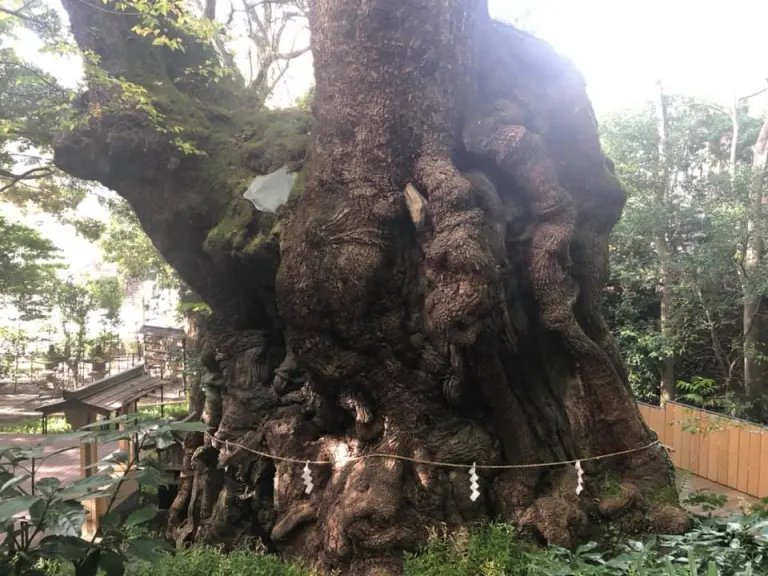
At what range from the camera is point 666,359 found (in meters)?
11.0

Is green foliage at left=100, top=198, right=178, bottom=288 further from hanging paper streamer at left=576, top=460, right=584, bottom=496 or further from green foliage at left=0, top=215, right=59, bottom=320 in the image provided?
hanging paper streamer at left=576, top=460, right=584, bottom=496

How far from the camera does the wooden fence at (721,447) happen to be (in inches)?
300

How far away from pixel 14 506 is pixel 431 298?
2814 mm

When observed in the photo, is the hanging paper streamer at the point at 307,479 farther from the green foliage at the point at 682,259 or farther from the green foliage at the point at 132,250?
the green foliage at the point at 132,250

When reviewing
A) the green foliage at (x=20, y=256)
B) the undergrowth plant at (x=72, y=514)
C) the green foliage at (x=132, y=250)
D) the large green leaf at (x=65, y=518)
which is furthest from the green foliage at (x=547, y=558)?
the green foliage at (x=20, y=256)

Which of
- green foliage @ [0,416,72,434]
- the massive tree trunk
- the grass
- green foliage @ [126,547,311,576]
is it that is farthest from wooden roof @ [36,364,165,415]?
green foliage @ [0,416,72,434]

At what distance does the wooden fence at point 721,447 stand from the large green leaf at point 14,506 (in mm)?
7231

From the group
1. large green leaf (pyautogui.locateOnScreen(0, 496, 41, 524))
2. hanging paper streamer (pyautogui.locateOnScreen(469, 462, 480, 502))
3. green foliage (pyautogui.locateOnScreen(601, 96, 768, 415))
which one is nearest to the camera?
large green leaf (pyautogui.locateOnScreen(0, 496, 41, 524))

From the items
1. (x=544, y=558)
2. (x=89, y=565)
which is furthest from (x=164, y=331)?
(x=89, y=565)

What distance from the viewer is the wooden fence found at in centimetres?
761

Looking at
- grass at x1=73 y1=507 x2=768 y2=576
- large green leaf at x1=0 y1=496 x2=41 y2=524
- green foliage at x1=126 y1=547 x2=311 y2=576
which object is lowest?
green foliage at x1=126 y1=547 x2=311 y2=576

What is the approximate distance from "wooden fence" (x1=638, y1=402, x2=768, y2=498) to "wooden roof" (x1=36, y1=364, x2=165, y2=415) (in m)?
6.97

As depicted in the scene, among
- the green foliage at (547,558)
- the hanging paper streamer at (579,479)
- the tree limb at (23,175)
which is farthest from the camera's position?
the tree limb at (23,175)

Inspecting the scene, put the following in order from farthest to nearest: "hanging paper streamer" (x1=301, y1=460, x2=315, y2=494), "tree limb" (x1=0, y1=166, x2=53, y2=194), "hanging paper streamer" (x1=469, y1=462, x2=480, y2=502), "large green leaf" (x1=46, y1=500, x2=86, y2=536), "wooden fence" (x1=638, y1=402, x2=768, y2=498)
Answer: "tree limb" (x1=0, y1=166, x2=53, y2=194) → "wooden fence" (x1=638, y1=402, x2=768, y2=498) → "hanging paper streamer" (x1=301, y1=460, x2=315, y2=494) → "hanging paper streamer" (x1=469, y1=462, x2=480, y2=502) → "large green leaf" (x1=46, y1=500, x2=86, y2=536)
